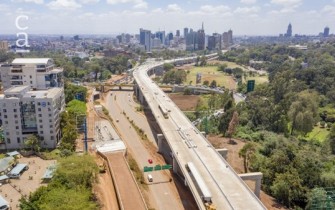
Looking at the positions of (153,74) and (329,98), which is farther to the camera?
(153,74)

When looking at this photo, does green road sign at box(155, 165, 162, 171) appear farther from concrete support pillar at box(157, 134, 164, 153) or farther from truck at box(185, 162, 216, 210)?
concrete support pillar at box(157, 134, 164, 153)

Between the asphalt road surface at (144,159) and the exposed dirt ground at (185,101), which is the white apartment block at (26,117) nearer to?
the asphalt road surface at (144,159)

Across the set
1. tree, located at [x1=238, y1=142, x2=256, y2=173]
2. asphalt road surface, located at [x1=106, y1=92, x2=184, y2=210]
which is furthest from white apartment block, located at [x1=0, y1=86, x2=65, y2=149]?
tree, located at [x1=238, y1=142, x2=256, y2=173]

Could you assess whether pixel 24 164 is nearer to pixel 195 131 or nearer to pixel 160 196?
pixel 160 196

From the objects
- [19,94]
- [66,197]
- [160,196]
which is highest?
[19,94]

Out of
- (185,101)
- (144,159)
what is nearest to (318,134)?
(185,101)

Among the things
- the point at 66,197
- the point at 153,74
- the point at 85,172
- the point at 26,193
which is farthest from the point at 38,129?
the point at 153,74

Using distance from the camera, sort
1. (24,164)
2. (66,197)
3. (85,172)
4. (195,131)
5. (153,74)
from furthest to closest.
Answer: (153,74)
(195,131)
(24,164)
(85,172)
(66,197)
